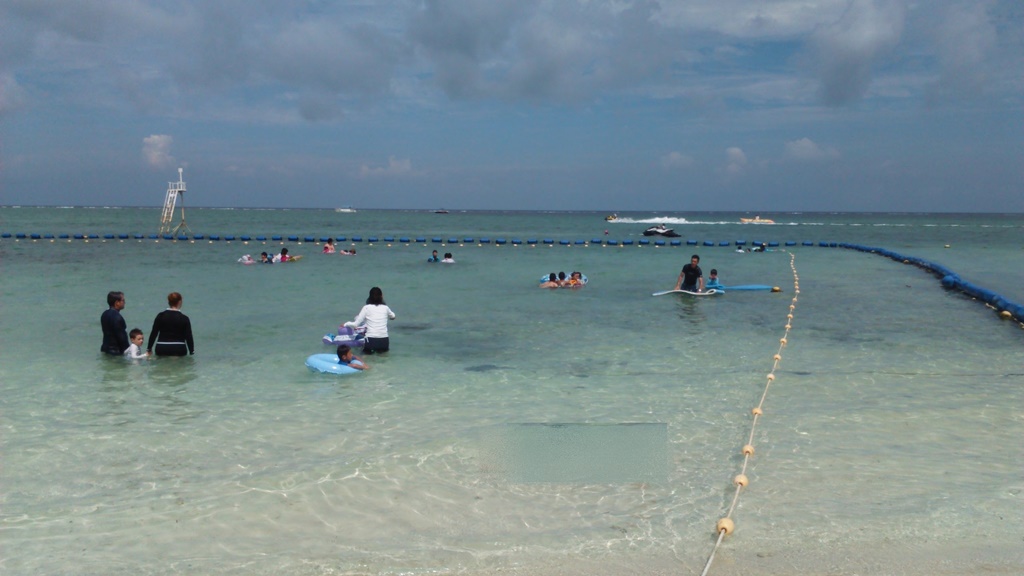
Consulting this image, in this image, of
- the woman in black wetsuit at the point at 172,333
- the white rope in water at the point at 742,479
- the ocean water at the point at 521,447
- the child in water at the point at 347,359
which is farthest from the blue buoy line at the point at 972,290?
the woman in black wetsuit at the point at 172,333

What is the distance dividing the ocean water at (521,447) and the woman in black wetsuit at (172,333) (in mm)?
269

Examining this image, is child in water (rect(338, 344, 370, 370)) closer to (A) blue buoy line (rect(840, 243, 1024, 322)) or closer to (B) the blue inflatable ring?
(B) the blue inflatable ring

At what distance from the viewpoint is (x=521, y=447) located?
7.89 m

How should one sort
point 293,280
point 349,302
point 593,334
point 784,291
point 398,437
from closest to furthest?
point 398,437
point 593,334
point 349,302
point 784,291
point 293,280

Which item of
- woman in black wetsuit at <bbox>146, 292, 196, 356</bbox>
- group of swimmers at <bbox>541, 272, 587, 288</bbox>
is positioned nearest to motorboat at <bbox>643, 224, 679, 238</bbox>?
group of swimmers at <bbox>541, 272, 587, 288</bbox>

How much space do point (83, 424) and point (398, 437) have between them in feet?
11.5

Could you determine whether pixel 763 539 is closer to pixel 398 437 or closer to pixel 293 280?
pixel 398 437

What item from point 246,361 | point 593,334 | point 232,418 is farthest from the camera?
point 593,334

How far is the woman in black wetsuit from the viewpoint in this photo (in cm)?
1184

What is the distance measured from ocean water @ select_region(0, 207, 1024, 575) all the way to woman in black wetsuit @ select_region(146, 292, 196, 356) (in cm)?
27

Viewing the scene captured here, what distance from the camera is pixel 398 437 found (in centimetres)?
820

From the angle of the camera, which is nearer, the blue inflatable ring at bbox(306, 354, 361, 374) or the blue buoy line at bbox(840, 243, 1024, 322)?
the blue inflatable ring at bbox(306, 354, 361, 374)

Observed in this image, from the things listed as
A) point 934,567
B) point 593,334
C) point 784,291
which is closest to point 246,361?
point 593,334

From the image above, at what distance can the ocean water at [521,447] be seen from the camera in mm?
5598
